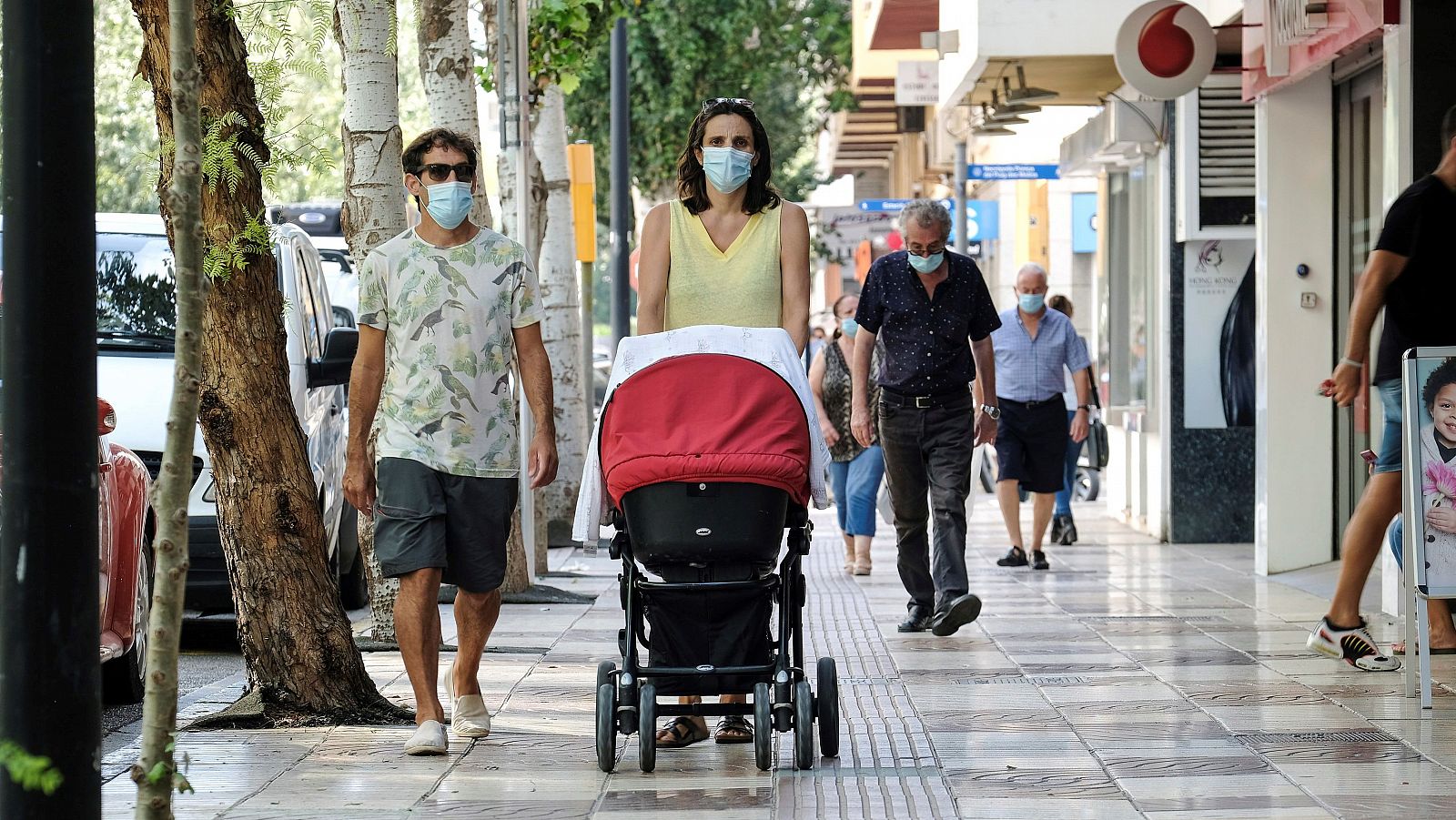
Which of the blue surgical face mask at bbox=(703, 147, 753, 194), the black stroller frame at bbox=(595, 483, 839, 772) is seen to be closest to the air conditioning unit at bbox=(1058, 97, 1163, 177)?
the blue surgical face mask at bbox=(703, 147, 753, 194)

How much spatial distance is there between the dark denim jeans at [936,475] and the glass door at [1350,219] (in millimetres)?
3728

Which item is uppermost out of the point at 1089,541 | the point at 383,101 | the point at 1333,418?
the point at 383,101

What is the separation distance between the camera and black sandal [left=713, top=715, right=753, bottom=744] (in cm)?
651

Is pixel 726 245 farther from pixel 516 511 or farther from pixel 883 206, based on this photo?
pixel 883 206

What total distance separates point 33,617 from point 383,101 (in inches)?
198

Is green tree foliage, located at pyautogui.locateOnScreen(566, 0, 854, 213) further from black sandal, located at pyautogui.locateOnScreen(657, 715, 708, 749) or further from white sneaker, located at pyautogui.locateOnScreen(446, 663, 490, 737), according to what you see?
black sandal, located at pyautogui.locateOnScreen(657, 715, 708, 749)

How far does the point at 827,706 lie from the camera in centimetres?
600

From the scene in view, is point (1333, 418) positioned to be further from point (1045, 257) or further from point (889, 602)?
point (1045, 257)

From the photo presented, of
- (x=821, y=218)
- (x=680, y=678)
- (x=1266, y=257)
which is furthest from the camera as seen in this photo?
(x=821, y=218)

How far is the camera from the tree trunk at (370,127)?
862cm

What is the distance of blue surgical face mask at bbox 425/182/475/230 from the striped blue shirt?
7.65 m

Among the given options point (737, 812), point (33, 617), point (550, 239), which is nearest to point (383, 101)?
point (737, 812)

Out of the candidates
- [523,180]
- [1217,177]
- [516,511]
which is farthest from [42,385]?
[1217,177]

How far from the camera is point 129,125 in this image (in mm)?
33281
